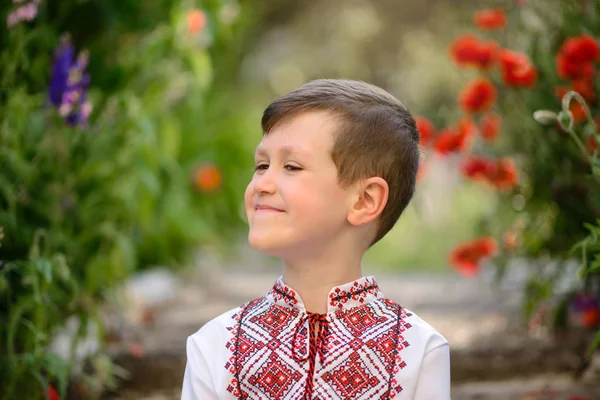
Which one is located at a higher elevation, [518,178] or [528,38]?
[528,38]

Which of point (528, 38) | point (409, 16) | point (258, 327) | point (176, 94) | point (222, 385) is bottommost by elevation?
point (222, 385)

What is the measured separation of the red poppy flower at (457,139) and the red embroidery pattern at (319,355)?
2.03 meters

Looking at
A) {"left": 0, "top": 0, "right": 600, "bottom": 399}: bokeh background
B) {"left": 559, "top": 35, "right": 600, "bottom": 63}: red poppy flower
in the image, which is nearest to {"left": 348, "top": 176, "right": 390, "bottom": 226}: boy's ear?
{"left": 0, "top": 0, "right": 600, "bottom": 399}: bokeh background

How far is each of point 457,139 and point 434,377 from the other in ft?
6.92

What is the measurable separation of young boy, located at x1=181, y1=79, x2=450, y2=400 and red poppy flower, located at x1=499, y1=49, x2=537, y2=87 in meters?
1.63

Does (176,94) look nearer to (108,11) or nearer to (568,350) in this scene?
(108,11)

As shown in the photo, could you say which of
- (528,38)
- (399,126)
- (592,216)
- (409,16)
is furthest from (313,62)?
(399,126)

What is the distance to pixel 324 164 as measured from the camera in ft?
5.11

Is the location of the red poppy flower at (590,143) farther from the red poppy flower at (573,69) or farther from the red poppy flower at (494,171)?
the red poppy flower at (494,171)

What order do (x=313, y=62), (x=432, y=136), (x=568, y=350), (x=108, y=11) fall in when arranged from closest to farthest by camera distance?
1. (x=108, y=11)
2. (x=568, y=350)
3. (x=432, y=136)
4. (x=313, y=62)

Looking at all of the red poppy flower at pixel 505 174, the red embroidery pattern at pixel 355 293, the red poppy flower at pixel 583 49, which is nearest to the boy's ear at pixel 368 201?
the red embroidery pattern at pixel 355 293

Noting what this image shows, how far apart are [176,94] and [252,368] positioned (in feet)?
6.78

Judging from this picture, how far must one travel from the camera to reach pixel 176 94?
11.2ft

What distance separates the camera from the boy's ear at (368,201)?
5.22 ft
